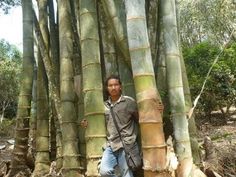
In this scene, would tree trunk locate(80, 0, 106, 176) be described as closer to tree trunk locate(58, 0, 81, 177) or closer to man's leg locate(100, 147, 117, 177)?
man's leg locate(100, 147, 117, 177)

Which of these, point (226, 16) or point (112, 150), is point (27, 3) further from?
point (226, 16)

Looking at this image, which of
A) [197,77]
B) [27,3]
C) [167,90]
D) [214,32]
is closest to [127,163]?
[167,90]

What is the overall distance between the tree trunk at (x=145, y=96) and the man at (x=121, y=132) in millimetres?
265

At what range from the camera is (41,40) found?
6320mm

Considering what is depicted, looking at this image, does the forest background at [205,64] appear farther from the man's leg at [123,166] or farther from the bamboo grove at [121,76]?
the man's leg at [123,166]

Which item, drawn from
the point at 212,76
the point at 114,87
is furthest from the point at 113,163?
the point at 212,76

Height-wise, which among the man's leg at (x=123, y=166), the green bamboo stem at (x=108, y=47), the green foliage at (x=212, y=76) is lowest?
the man's leg at (x=123, y=166)

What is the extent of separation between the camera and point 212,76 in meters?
12.9

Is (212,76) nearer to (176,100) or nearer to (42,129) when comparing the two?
(42,129)

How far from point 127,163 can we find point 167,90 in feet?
3.70

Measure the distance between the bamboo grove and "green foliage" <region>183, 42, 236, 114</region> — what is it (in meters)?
7.53

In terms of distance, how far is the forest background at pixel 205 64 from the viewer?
12578mm

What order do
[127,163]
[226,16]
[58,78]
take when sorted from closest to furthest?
[127,163]
[58,78]
[226,16]

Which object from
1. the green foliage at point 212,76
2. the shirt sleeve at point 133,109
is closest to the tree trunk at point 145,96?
the shirt sleeve at point 133,109
